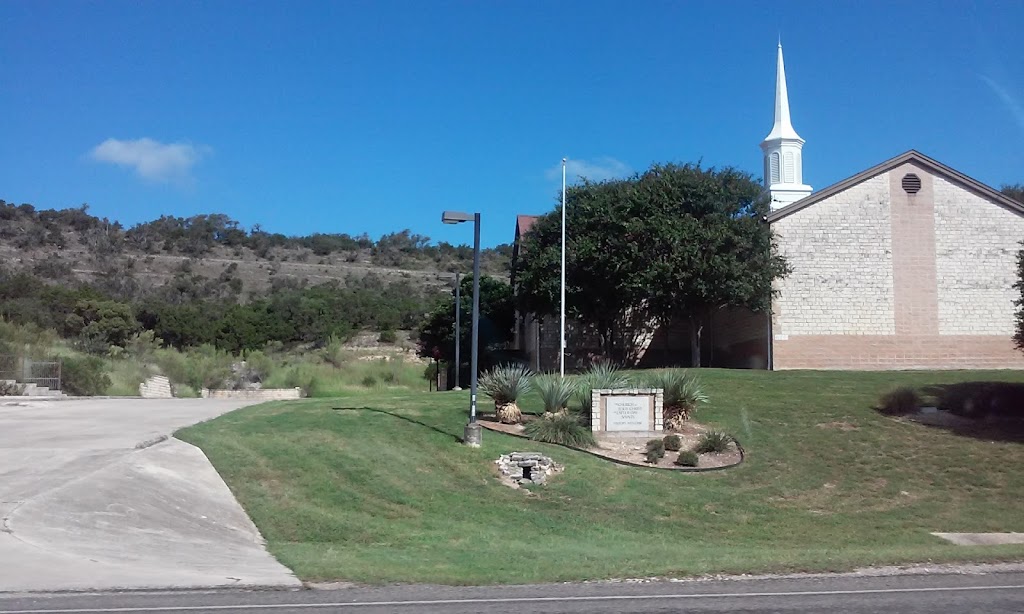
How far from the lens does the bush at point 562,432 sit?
23.2 meters

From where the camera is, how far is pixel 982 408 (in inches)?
1099

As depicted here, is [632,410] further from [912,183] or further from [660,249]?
[912,183]

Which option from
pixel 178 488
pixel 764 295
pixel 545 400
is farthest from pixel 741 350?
pixel 178 488

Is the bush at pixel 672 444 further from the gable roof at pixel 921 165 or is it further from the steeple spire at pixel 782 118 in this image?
the steeple spire at pixel 782 118

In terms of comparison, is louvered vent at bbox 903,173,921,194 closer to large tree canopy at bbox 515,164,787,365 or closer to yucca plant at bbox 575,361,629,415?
large tree canopy at bbox 515,164,787,365

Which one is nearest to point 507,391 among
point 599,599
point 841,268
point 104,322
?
point 599,599

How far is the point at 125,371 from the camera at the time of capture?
45.8 metres

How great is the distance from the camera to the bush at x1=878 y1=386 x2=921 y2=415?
27.6 meters

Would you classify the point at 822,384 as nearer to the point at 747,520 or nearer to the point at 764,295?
the point at 764,295

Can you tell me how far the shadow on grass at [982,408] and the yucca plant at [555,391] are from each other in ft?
34.2

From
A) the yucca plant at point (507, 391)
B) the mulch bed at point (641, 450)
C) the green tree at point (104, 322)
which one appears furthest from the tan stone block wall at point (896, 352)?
the green tree at point (104, 322)

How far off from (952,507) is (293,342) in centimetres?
5305

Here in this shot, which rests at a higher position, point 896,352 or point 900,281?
point 900,281

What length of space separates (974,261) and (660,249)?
14.1 meters
